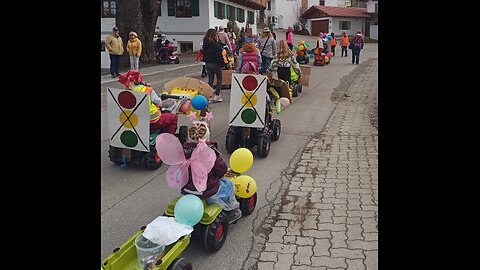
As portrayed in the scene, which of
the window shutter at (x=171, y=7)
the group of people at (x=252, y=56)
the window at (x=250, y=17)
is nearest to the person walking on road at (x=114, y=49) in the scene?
the group of people at (x=252, y=56)

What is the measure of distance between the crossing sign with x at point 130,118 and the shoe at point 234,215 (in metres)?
2.14

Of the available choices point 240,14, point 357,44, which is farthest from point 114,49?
point 240,14

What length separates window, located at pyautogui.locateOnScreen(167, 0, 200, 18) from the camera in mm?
30875

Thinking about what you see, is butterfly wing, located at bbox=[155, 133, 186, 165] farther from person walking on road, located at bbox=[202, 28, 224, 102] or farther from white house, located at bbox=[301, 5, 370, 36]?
white house, located at bbox=[301, 5, 370, 36]

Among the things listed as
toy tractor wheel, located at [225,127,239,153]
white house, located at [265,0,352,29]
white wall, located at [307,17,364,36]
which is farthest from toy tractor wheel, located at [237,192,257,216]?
white house, located at [265,0,352,29]

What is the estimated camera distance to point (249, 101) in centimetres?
705

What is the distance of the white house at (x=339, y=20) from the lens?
182 ft

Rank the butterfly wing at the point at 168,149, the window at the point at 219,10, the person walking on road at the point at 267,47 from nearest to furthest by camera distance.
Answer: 1. the butterfly wing at the point at 168,149
2. the person walking on road at the point at 267,47
3. the window at the point at 219,10

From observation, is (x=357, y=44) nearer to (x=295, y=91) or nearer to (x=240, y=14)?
(x=295, y=91)

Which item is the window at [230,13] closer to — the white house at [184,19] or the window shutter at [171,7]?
the white house at [184,19]

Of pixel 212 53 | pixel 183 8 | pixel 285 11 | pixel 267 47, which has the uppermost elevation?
pixel 285 11

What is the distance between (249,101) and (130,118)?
6.24 ft
